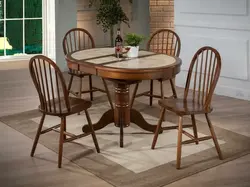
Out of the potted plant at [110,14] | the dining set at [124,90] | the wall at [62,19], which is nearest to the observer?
the dining set at [124,90]

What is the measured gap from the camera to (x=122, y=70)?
12.8 ft

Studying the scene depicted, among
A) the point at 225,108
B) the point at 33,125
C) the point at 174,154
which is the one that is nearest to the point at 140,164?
the point at 174,154

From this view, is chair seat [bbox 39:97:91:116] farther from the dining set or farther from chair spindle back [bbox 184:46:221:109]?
chair spindle back [bbox 184:46:221:109]

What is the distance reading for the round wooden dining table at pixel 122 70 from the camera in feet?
12.9

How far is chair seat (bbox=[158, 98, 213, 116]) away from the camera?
383 cm

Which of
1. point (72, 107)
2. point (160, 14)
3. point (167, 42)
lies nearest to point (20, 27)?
point (160, 14)

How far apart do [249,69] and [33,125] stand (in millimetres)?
2577

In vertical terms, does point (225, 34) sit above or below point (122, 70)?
above

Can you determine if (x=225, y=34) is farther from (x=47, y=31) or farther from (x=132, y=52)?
(x=47, y=31)

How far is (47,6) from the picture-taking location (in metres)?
7.94

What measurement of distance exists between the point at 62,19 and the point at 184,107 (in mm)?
3917

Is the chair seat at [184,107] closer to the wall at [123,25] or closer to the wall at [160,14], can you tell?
the wall at [123,25]

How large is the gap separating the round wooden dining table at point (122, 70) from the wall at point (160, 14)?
3.50 metres

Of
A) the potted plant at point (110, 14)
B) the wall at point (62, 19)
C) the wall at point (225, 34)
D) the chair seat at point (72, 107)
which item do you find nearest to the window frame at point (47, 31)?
the wall at point (62, 19)
